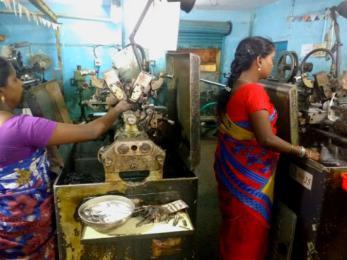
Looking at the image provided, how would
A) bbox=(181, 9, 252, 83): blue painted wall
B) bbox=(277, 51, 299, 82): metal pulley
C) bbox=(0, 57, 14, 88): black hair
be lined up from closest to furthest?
bbox=(0, 57, 14, 88): black hair < bbox=(277, 51, 299, 82): metal pulley < bbox=(181, 9, 252, 83): blue painted wall

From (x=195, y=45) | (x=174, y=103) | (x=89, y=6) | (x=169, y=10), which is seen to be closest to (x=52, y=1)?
(x=89, y=6)

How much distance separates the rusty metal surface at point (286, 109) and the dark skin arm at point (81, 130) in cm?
80

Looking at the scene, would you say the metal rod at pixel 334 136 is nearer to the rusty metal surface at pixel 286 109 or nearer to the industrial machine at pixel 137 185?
the rusty metal surface at pixel 286 109

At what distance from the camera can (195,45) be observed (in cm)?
512

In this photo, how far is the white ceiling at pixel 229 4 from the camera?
4.50 meters

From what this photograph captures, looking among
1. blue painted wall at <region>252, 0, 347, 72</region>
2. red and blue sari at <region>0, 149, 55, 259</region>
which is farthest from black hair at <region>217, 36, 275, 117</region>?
blue painted wall at <region>252, 0, 347, 72</region>

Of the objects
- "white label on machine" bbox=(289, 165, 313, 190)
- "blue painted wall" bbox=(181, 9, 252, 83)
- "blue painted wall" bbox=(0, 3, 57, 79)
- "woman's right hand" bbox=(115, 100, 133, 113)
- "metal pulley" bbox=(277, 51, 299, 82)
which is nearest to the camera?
"woman's right hand" bbox=(115, 100, 133, 113)

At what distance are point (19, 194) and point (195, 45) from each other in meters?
4.46

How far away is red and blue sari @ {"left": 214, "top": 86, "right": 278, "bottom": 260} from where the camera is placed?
1.46 metres

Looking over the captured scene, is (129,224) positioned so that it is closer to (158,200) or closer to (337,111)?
(158,200)

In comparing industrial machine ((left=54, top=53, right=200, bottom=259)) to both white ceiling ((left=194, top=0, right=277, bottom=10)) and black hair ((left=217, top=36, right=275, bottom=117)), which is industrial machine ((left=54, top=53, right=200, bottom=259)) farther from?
white ceiling ((left=194, top=0, right=277, bottom=10))

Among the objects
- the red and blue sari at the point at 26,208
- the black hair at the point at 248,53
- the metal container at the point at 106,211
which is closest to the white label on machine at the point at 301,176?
the black hair at the point at 248,53

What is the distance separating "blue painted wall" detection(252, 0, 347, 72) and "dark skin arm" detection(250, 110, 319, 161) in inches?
88.2

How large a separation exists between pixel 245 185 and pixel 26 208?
1.03 meters
